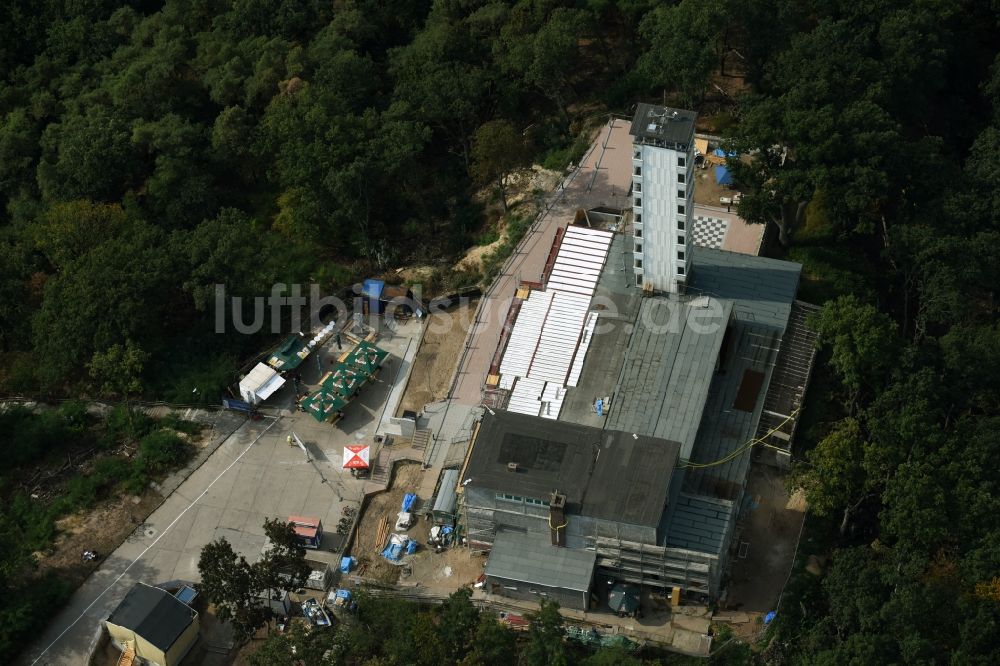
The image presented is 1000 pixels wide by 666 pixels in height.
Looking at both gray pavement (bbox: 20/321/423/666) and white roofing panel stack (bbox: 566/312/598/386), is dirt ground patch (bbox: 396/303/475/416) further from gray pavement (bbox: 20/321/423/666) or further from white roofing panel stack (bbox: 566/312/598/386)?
white roofing panel stack (bbox: 566/312/598/386)

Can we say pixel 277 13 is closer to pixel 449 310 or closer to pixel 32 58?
pixel 32 58

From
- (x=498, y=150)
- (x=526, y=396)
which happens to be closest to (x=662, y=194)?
(x=526, y=396)

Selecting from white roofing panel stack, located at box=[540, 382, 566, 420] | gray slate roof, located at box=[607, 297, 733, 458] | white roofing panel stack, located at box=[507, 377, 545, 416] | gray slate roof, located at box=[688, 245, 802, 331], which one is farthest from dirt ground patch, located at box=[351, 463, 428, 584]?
gray slate roof, located at box=[688, 245, 802, 331]

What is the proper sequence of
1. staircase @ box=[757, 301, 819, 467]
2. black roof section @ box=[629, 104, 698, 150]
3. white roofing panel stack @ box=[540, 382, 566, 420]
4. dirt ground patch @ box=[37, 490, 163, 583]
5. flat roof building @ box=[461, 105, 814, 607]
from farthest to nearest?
white roofing panel stack @ box=[540, 382, 566, 420], dirt ground patch @ box=[37, 490, 163, 583], staircase @ box=[757, 301, 819, 467], black roof section @ box=[629, 104, 698, 150], flat roof building @ box=[461, 105, 814, 607]

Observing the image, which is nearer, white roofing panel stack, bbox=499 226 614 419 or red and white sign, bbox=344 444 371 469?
white roofing panel stack, bbox=499 226 614 419

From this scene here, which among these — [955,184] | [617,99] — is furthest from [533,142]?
[955,184]

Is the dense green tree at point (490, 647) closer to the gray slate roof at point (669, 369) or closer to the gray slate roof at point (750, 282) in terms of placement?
the gray slate roof at point (669, 369)
